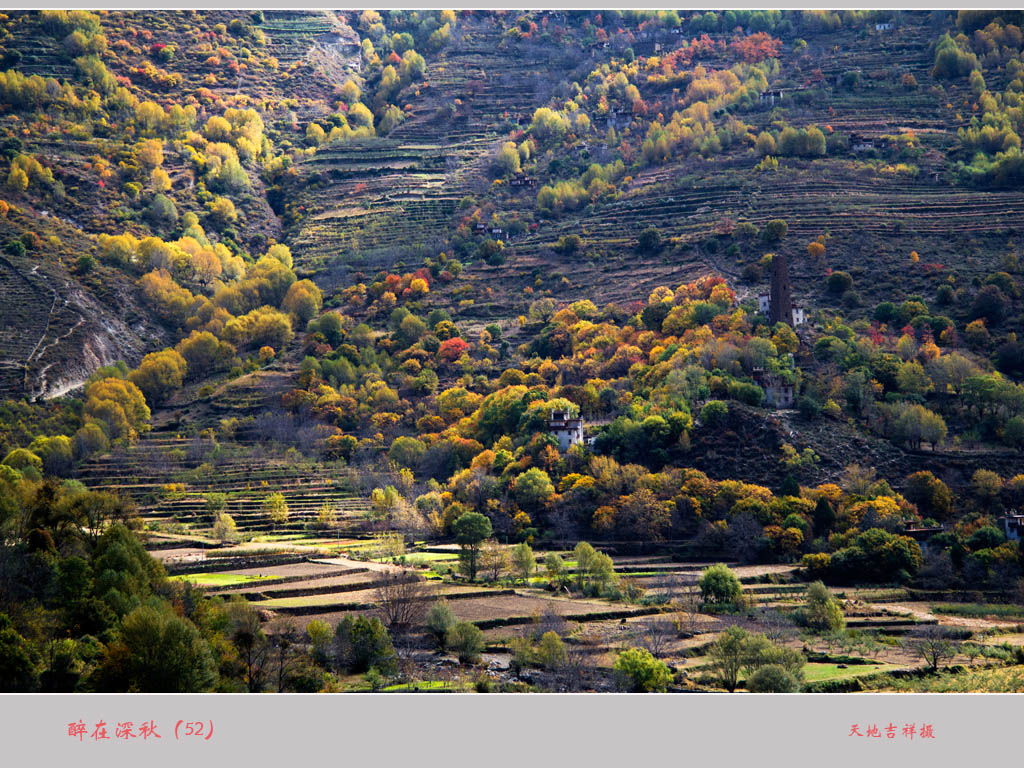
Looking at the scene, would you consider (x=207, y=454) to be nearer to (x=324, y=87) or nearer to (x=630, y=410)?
(x=630, y=410)

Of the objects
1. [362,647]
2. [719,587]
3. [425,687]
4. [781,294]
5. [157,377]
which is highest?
[781,294]

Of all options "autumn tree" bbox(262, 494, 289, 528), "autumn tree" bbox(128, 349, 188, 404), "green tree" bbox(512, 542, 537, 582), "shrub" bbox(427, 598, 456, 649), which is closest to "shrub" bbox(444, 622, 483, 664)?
"shrub" bbox(427, 598, 456, 649)

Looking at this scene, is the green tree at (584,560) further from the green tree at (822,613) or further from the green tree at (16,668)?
the green tree at (16,668)

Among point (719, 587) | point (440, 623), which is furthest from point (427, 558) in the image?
point (440, 623)

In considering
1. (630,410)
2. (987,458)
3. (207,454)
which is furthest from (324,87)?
(987,458)

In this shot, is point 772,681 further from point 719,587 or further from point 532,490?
point 532,490

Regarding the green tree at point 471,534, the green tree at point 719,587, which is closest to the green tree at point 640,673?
the green tree at point 719,587
